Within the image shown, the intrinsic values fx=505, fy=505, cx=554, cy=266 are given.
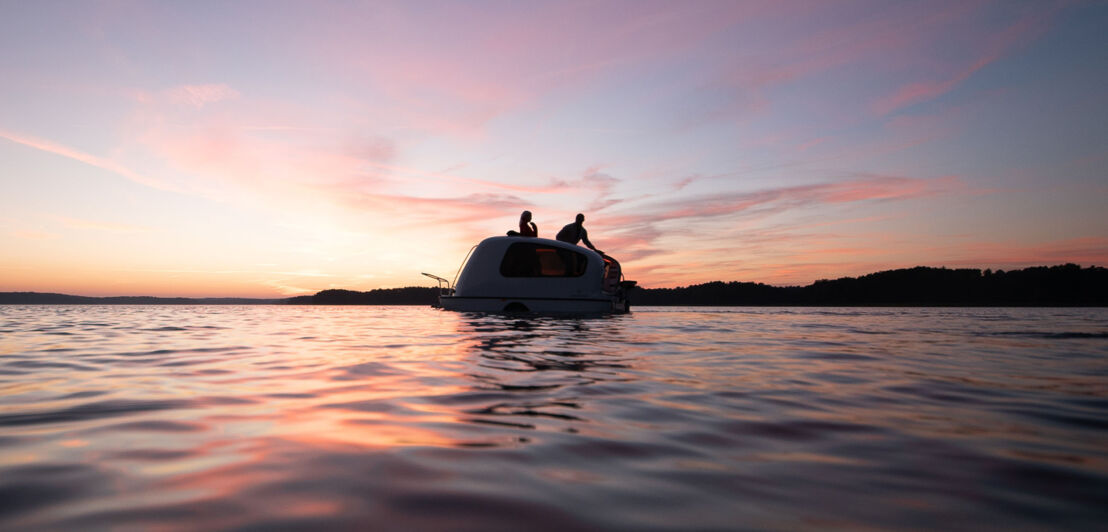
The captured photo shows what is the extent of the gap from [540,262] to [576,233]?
174 cm

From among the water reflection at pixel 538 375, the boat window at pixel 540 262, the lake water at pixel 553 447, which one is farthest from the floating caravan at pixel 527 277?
the lake water at pixel 553 447

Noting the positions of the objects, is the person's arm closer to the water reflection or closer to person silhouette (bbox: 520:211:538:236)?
person silhouette (bbox: 520:211:538:236)

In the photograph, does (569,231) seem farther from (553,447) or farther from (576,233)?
(553,447)

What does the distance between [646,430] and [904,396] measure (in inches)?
77.1

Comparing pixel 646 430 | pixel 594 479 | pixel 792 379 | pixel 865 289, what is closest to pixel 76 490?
pixel 594 479

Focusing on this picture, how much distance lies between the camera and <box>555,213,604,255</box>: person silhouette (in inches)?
565

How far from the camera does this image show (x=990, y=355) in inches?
214

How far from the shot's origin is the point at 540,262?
1325cm

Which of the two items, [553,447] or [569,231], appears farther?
[569,231]

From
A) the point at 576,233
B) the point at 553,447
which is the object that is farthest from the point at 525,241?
the point at 553,447

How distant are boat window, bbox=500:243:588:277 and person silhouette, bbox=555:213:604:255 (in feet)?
3.48

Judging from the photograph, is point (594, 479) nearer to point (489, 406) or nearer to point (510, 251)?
point (489, 406)

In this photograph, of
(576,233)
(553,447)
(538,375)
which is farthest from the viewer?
(576,233)

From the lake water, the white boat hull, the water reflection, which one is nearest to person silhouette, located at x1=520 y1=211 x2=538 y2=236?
the white boat hull
